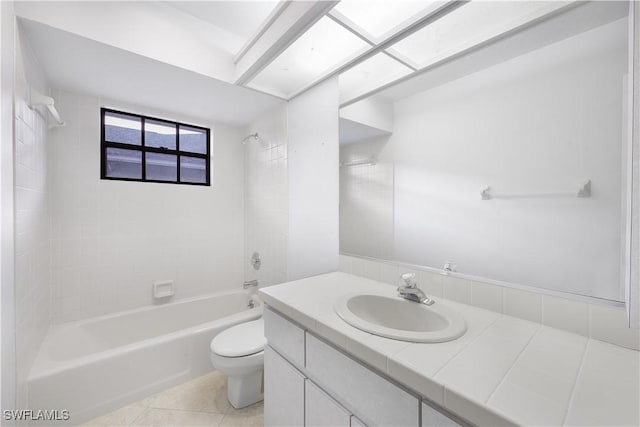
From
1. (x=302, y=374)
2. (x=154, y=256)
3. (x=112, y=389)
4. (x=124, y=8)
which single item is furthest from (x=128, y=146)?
(x=302, y=374)

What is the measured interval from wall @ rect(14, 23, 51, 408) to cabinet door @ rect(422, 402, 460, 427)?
188 cm

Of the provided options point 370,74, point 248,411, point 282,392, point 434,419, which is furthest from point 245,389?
point 370,74

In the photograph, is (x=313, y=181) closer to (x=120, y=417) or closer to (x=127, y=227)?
(x=127, y=227)

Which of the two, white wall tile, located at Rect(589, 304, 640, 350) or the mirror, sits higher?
the mirror

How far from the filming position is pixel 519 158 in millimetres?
960

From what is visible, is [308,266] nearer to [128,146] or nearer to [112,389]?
[112,389]

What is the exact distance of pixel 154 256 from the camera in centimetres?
237

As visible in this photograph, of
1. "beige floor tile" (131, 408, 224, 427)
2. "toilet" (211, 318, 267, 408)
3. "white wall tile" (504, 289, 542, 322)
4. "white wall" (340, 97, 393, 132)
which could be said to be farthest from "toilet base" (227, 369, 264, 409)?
"white wall" (340, 97, 393, 132)

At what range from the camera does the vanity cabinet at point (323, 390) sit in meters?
0.67

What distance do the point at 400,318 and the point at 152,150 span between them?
8.64 ft

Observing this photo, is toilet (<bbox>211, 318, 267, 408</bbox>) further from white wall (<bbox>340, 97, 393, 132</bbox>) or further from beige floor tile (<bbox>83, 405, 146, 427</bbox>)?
white wall (<bbox>340, 97, 393, 132</bbox>)

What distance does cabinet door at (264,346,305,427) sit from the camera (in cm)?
102

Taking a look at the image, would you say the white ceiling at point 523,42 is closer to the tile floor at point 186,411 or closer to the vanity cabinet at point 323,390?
the vanity cabinet at point 323,390

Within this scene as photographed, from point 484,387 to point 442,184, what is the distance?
2.86 ft
